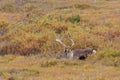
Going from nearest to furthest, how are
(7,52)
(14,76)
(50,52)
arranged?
(14,76) < (50,52) < (7,52)

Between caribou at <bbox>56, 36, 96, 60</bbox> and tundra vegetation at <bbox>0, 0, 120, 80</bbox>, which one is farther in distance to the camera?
caribou at <bbox>56, 36, 96, 60</bbox>

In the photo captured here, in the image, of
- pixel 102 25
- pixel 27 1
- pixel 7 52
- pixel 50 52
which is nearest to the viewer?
pixel 50 52

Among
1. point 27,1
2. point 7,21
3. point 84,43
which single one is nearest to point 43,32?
point 84,43

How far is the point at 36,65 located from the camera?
16109mm

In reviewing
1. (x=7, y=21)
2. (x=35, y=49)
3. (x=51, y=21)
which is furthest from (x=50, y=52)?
(x=7, y=21)

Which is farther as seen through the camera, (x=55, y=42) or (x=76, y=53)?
(x=55, y=42)

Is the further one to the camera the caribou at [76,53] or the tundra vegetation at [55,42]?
the caribou at [76,53]

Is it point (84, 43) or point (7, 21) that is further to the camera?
point (7, 21)

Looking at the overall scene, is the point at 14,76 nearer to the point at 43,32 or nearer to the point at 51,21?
the point at 43,32

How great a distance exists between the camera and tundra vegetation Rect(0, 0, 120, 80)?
14445 mm

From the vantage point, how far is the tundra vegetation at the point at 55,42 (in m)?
14.4

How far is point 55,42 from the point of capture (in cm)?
1877

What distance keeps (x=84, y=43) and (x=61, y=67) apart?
297cm

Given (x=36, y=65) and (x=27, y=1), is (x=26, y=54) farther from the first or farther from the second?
(x=27, y=1)
